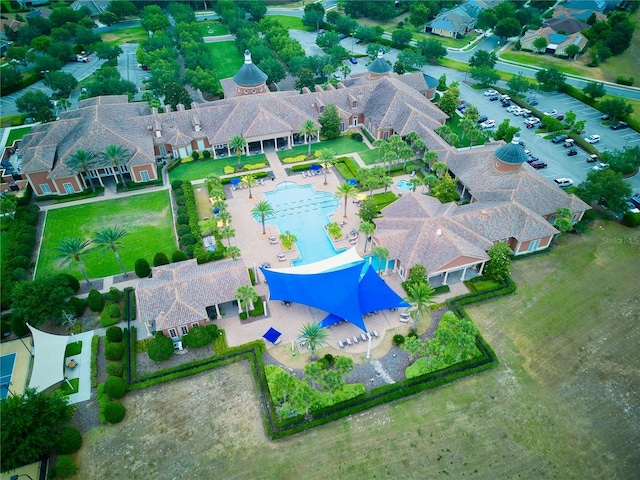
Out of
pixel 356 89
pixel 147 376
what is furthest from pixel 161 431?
pixel 356 89

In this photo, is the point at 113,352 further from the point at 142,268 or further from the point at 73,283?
the point at 73,283

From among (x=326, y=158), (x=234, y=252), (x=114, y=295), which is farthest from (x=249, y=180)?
(x=114, y=295)

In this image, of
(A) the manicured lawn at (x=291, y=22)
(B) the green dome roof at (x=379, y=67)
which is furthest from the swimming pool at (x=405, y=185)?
(A) the manicured lawn at (x=291, y=22)

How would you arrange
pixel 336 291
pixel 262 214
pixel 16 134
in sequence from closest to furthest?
pixel 336 291 < pixel 262 214 < pixel 16 134

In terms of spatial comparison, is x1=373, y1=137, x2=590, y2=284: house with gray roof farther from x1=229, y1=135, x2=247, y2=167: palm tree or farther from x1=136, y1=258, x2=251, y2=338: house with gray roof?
x1=229, y1=135, x2=247, y2=167: palm tree

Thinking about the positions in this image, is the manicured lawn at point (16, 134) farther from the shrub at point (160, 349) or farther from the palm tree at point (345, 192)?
the palm tree at point (345, 192)

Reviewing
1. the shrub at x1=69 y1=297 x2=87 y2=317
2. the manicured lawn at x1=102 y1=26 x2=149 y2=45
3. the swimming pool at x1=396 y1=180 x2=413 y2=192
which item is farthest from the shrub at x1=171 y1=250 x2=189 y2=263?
the manicured lawn at x1=102 y1=26 x2=149 y2=45
